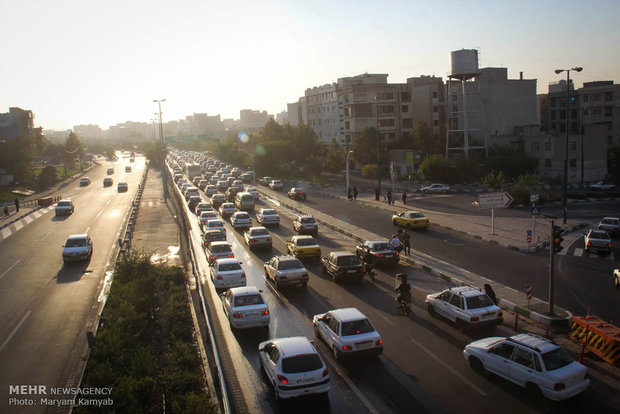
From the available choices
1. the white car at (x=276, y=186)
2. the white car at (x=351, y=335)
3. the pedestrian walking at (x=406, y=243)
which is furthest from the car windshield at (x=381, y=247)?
the white car at (x=276, y=186)

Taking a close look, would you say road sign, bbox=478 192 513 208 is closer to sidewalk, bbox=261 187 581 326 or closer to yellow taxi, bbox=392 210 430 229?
sidewalk, bbox=261 187 581 326

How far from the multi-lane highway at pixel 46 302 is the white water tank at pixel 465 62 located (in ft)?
159

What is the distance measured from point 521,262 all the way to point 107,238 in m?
25.5

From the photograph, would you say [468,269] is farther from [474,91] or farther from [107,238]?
[474,91]

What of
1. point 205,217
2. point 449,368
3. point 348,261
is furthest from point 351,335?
point 205,217

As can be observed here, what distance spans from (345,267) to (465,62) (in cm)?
5252

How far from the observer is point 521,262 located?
2211cm

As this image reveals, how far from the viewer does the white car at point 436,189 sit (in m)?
53.2

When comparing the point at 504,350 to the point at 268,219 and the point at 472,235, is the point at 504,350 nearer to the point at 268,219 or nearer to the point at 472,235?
the point at 472,235

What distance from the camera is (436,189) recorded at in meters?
53.2

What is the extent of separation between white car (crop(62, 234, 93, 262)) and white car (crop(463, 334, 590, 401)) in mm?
20878

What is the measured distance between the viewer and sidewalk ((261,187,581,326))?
50.0ft

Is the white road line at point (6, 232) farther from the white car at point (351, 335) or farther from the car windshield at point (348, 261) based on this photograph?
the white car at point (351, 335)

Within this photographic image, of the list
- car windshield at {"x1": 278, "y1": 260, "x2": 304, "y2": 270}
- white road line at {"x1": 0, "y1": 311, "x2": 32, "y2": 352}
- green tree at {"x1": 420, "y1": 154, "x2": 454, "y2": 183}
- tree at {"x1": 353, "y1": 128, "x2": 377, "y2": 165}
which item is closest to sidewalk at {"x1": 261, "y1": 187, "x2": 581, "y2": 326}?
car windshield at {"x1": 278, "y1": 260, "x2": 304, "y2": 270}
